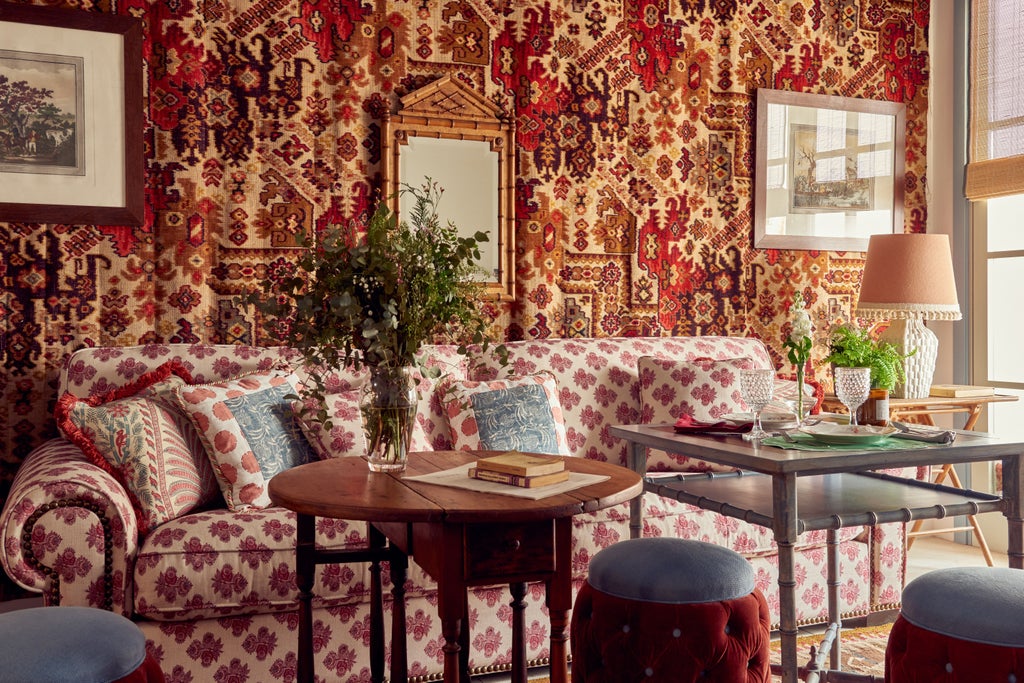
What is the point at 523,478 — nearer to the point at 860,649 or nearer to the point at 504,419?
the point at 504,419

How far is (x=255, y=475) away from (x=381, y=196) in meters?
1.34

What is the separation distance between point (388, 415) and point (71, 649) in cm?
75

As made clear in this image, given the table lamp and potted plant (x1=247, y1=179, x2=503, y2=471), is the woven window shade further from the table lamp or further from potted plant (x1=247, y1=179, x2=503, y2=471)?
potted plant (x1=247, y1=179, x2=503, y2=471)

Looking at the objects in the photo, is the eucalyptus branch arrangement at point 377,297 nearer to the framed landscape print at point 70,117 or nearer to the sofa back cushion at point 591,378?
the sofa back cushion at point 591,378

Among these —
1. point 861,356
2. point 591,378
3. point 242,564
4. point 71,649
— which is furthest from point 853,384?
point 71,649

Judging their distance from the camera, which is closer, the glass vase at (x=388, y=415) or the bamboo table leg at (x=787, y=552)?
the glass vase at (x=388, y=415)

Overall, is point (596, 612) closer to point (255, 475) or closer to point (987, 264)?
point (255, 475)

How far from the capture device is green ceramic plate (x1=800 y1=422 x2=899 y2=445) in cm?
228

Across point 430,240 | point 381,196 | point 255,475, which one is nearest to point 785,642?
point 430,240

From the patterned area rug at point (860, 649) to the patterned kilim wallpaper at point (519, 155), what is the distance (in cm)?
150

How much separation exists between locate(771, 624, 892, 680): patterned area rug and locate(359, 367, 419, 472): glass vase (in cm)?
154

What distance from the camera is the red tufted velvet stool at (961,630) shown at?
181cm

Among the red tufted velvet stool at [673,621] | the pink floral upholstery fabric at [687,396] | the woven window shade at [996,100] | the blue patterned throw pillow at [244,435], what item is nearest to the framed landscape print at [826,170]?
the woven window shade at [996,100]

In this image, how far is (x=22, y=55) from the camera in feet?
10.6
